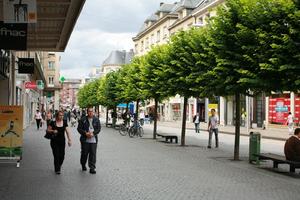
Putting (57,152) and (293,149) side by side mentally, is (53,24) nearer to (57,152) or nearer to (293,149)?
(57,152)

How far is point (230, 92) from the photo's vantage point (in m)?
17.3

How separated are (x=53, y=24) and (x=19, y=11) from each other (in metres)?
6.68

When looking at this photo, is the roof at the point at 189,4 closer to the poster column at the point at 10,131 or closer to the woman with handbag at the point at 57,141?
the poster column at the point at 10,131

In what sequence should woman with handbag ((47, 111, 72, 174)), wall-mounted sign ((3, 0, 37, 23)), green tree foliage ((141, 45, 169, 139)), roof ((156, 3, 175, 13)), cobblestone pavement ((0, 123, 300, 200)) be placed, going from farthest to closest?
roof ((156, 3, 175, 13))
green tree foliage ((141, 45, 169, 139))
woman with handbag ((47, 111, 72, 174))
wall-mounted sign ((3, 0, 37, 23))
cobblestone pavement ((0, 123, 300, 200))

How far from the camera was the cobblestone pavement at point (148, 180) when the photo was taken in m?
9.91

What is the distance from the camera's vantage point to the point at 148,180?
11977mm

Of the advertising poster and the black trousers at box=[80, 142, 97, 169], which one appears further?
the advertising poster

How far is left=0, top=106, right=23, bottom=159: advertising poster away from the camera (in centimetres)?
1390

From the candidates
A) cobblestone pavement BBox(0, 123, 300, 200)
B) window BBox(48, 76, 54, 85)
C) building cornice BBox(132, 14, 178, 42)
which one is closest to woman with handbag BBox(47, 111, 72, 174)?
cobblestone pavement BBox(0, 123, 300, 200)

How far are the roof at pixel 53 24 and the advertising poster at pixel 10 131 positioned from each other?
9.81 ft

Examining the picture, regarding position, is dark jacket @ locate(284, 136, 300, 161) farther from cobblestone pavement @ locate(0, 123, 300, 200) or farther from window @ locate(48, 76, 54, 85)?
window @ locate(48, 76, 54, 85)

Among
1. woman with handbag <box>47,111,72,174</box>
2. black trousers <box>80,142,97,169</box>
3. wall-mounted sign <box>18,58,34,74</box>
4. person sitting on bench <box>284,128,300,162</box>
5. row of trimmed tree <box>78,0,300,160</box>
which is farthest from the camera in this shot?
wall-mounted sign <box>18,58,34,74</box>

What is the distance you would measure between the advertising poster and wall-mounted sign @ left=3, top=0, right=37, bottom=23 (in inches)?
155

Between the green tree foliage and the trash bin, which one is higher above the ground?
the green tree foliage
